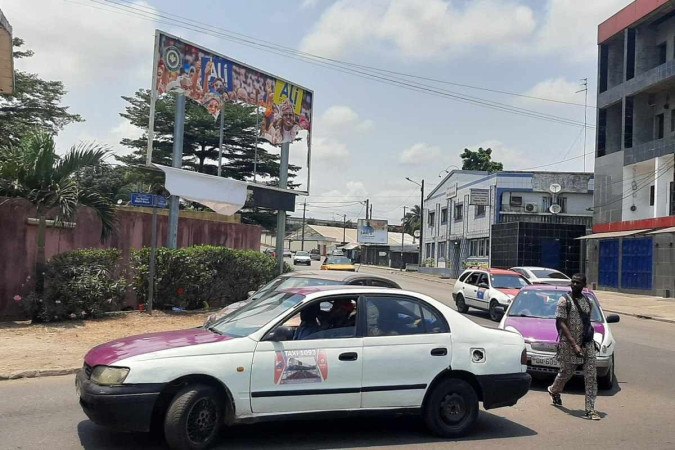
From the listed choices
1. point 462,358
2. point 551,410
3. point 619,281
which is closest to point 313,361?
point 462,358

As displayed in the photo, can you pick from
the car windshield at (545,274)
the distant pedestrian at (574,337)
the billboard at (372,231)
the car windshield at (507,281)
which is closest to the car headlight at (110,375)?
the distant pedestrian at (574,337)

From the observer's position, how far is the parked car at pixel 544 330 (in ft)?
29.6

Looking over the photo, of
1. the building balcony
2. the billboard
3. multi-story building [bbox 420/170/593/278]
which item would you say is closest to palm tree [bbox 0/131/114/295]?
the building balcony

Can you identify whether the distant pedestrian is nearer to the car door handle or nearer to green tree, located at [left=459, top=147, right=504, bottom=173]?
the car door handle

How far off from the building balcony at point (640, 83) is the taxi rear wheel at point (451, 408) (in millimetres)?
29778

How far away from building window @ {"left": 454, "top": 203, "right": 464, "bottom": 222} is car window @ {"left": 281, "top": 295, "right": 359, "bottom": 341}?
47650mm

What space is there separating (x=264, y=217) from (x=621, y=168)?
1954 centimetres

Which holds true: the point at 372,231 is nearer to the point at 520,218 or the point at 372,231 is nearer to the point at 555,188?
the point at 520,218

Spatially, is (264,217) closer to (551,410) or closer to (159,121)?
(159,121)

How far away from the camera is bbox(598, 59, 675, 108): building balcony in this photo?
3148cm

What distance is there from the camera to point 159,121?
101 feet

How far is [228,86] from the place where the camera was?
698 inches

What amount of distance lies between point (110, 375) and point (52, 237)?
389 inches

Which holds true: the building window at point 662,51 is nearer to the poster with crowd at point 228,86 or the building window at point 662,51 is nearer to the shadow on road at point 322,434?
the poster with crowd at point 228,86
